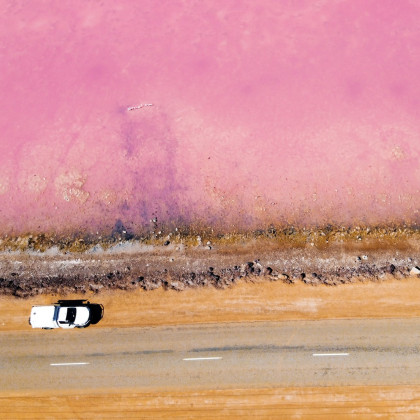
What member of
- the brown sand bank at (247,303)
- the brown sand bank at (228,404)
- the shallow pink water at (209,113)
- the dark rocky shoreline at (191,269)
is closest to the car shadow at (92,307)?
the brown sand bank at (247,303)

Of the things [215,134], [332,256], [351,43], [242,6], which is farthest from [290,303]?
[242,6]

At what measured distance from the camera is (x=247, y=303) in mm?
23781

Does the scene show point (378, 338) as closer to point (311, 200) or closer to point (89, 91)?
point (311, 200)

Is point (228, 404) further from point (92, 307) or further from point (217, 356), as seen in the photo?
point (92, 307)

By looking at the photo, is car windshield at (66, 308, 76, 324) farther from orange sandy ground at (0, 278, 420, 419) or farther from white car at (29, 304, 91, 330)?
orange sandy ground at (0, 278, 420, 419)

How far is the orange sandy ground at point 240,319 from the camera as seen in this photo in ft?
71.1

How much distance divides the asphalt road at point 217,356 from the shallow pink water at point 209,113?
7726mm

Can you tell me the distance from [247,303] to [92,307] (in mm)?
10701

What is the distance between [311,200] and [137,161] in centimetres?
1398

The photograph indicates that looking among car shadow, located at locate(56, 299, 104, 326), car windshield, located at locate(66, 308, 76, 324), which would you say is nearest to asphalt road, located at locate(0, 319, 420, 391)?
car shadow, located at locate(56, 299, 104, 326)

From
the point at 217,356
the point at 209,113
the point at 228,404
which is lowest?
the point at 228,404

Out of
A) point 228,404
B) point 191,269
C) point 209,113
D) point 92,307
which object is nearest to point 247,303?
point 191,269

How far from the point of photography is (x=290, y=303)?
23.6 meters

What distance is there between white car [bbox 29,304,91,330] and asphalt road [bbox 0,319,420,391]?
32.9 inches
